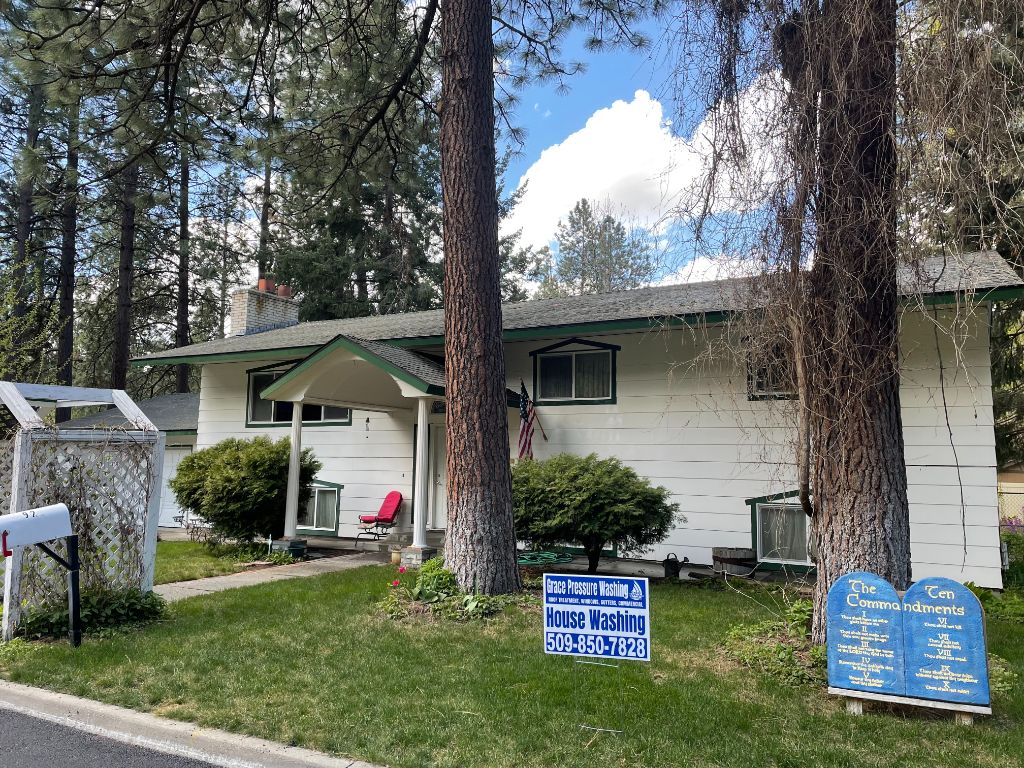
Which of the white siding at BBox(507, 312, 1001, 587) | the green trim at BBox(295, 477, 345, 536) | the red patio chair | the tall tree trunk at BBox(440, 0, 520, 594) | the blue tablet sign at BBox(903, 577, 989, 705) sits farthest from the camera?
the green trim at BBox(295, 477, 345, 536)

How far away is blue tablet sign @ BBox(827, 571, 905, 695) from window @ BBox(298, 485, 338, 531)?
35.5 ft

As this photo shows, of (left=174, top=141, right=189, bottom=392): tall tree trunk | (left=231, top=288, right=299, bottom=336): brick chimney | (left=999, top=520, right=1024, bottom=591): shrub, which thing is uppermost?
(left=174, top=141, right=189, bottom=392): tall tree trunk

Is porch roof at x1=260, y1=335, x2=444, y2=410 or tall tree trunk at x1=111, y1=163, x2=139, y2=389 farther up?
tall tree trunk at x1=111, y1=163, x2=139, y2=389

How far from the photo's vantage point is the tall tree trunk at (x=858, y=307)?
5008 millimetres

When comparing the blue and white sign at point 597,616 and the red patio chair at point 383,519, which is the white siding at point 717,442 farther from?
the blue and white sign at point 597,616

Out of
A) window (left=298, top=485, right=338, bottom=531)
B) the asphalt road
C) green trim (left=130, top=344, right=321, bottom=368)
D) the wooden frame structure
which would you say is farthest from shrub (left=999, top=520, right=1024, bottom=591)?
green trim (left=130, top=344, right=321, bottom=368)

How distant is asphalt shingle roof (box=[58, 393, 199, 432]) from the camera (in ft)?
58.0

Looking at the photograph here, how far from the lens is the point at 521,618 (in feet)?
22.4

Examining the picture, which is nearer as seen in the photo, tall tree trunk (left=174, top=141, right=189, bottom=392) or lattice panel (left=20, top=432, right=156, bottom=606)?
lattice panel (left=20, top=432, right=156, bottom=606)

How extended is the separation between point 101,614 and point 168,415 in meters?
13.8

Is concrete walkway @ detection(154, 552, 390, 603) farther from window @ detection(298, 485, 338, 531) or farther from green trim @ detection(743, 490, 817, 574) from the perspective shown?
green trim @ detection(743, 490, 817, 574)

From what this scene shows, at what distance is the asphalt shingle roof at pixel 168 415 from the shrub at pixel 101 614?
34.9 ft

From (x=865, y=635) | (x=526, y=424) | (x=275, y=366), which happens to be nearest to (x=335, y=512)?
(x=275, y=366)

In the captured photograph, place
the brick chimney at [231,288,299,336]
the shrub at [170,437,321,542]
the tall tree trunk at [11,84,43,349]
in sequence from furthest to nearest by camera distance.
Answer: the tall tree trunk at [11,84,43,349]
the brick chimney at [231,288,299,336]
the shrub at [170,437,321,542]
